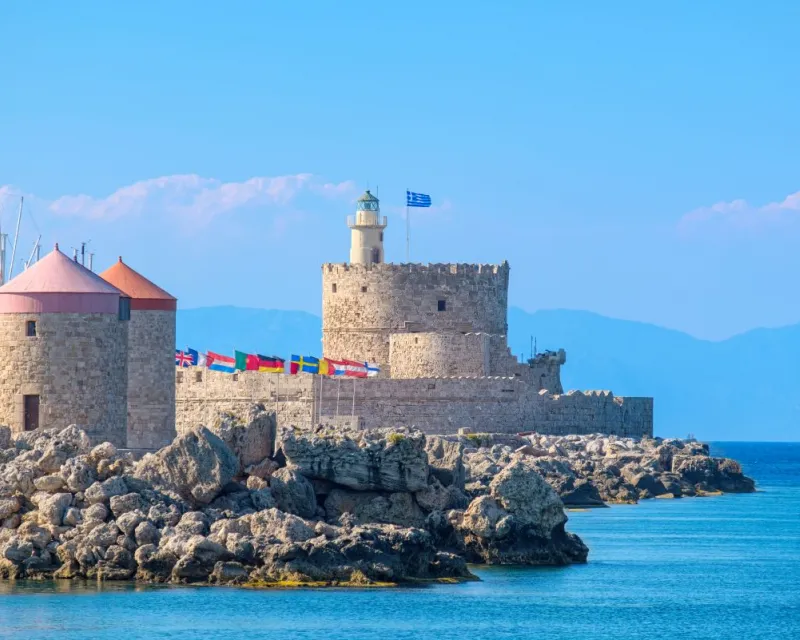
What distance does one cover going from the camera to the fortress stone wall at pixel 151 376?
42.3 m

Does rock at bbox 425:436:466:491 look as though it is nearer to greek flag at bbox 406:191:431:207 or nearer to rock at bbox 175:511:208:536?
rock at bbox 175:511:208:536

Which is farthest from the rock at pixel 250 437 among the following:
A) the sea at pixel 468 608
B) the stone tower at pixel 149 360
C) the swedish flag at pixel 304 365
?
the swedish flag at pixel 304 365

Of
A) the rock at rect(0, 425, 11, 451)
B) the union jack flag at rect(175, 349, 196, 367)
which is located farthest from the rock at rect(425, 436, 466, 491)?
the union jack flag at rect(175, 349, 196, 367)

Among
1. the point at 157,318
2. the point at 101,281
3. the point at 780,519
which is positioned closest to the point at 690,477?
the point at 780,519

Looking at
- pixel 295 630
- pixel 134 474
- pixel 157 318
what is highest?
pixel 157 318

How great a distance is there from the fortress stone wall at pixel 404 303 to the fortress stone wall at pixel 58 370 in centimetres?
1960

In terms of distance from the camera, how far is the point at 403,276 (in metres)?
56.5

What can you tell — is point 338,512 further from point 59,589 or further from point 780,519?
point 780,519

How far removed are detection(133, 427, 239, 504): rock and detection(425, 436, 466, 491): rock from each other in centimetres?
415

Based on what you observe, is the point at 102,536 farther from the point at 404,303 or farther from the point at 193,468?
the point at 404,303

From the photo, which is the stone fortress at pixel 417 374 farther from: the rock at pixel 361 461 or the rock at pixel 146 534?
the rock at pixel 146 534

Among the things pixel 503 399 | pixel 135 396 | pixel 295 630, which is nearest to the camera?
pixel 295 630

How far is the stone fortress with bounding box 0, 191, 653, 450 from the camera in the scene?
3694 cm

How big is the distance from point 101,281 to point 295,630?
11.8 metres
